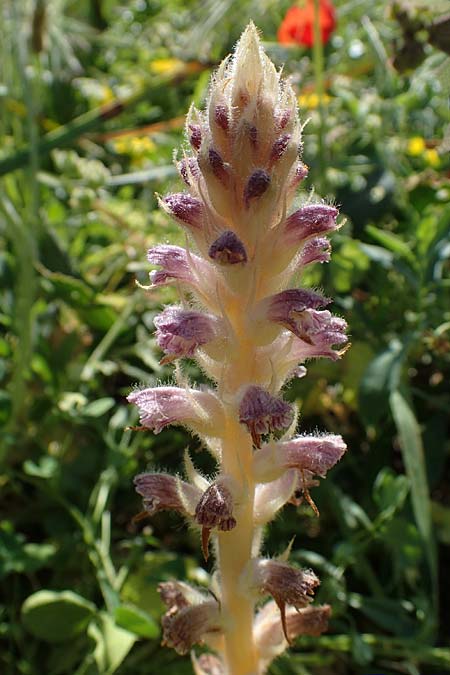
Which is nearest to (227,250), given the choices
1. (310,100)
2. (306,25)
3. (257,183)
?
(257,183)

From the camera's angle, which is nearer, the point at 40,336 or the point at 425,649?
the point at 425,649

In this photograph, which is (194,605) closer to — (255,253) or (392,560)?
(255,253)

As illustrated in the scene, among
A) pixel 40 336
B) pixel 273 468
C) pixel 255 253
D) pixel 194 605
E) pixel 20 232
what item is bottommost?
pixel 194 605

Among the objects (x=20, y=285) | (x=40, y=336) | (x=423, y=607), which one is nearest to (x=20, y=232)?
(x=20, y=285)

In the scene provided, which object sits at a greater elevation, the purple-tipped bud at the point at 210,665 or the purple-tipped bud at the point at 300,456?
the purple-tipped bud at the point at 300,456

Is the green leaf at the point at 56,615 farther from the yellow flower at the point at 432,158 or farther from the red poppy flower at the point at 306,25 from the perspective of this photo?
the red poppy flower at the point at 306,25

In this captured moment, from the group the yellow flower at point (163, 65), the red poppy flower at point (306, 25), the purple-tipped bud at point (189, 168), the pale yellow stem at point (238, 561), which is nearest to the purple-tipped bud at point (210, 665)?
the pale yellow stem at point (238, 561)

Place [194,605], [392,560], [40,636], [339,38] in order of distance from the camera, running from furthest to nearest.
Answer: [339,38] → [392,560] → [40,636] → [194,605]
